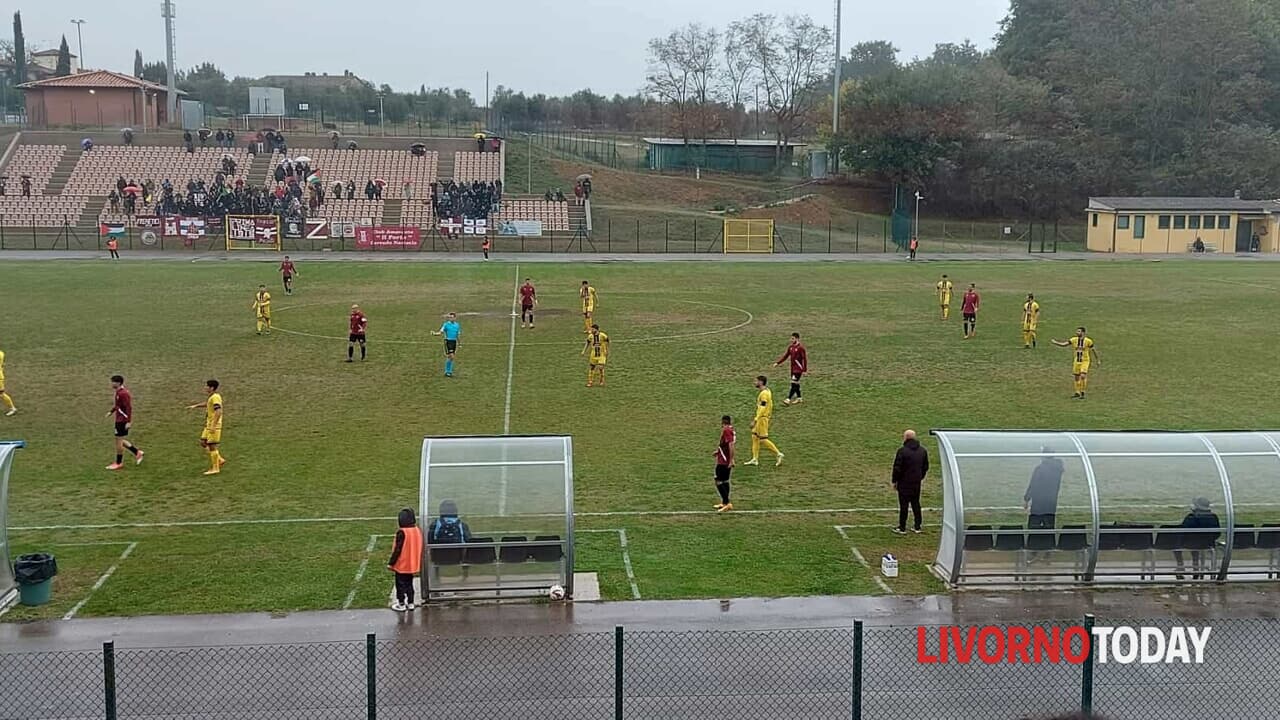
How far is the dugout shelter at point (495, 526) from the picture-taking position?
573 inches

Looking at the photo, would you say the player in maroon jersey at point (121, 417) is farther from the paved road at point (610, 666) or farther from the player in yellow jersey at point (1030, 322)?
the player in yellow jersey at point (1030, 322)

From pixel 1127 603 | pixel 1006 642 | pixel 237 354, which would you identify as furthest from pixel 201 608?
pixel 237 354

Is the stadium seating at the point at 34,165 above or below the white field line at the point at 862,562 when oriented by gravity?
above

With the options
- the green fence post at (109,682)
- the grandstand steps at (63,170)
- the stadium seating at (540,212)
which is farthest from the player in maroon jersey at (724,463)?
the grandstand steps at (63,170)

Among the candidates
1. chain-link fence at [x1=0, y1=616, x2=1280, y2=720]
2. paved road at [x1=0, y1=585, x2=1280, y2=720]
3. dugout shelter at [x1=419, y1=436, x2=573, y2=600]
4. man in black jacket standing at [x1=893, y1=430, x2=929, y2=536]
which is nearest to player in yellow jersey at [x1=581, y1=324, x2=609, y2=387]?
man in black jacket standing at [x1=893, y1=430, x2=929, y2=536]

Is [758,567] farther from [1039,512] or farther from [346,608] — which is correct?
[346,608]

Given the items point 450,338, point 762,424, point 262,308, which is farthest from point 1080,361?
point 262,308

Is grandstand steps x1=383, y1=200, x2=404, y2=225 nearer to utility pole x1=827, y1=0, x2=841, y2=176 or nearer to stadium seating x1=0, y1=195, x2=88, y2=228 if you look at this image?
stadium seating x1=0, y1=195, x2=88, y2=228

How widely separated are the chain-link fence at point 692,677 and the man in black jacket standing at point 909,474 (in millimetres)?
4095

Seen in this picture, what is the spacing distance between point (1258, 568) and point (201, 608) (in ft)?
45.0

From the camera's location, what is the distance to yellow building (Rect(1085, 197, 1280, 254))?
77125 millimetres

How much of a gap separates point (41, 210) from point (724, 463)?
7035 centimetres

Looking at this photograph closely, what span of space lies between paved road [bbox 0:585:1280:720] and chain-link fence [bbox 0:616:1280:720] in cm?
2

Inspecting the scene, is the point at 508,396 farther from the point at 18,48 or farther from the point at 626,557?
the point at 18,48
